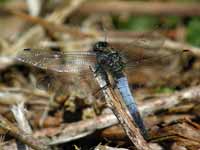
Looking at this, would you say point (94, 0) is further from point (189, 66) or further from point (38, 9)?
point (189, 66)

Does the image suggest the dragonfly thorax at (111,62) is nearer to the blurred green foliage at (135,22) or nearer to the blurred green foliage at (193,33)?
the blurred green foliage at (193,33)

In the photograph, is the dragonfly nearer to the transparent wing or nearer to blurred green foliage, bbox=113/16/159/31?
the transparent wing

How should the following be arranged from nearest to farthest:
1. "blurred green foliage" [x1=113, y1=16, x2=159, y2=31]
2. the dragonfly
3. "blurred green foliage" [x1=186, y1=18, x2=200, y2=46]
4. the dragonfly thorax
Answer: the dragonfly, the dragonfly thorax, "blurred green foliage" [x1=186, y1=18, x2=200, y2=46], "blurred green foliage" [x1=113, y1=16, x2=159, y2=31]

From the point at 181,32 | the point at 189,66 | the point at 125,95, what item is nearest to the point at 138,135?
the point at 125,95

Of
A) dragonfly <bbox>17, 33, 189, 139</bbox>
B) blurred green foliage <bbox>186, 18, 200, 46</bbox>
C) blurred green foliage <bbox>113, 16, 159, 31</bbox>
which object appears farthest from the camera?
blurred green foliage <bbox>113, 16, 159, 31</bbox>

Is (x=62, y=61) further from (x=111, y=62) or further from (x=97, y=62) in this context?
(x=111, y=62)

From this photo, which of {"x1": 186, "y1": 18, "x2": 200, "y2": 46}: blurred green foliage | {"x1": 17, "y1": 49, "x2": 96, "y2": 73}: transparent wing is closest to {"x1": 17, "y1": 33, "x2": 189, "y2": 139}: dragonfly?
{"x1": 17, "y1": 49, "x2": 96, "y2": 73}: transparent wing

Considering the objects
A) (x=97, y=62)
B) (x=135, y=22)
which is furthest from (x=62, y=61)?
(x=135, y=22)
